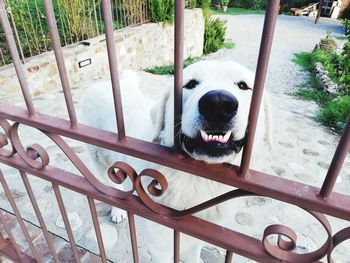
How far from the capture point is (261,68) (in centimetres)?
74

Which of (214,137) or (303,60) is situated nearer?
(214,137)

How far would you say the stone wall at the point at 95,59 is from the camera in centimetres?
492

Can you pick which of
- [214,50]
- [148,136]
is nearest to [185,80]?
[148,136]

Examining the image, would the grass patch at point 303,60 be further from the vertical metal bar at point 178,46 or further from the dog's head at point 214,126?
the vertical metal bar at point 178,46

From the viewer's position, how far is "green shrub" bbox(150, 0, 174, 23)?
879 cm

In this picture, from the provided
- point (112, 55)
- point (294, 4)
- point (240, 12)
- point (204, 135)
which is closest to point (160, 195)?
point (204, 135)

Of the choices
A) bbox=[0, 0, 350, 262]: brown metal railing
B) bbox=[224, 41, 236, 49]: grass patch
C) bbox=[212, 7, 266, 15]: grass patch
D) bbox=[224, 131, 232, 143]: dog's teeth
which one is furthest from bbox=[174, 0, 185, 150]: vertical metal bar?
bbox=[212, 7, 266, 15]: grass patch

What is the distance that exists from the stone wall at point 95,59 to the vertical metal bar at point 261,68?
482 centimetres

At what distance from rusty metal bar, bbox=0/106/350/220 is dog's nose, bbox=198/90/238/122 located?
0.17m

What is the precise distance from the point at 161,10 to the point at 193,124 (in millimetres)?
8833

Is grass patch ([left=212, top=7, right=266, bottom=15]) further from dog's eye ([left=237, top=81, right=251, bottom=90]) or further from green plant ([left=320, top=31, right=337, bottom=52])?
dog's eye ([left=237, top=81, right=251, bottom=90])

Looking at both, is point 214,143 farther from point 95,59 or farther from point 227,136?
point 95,59

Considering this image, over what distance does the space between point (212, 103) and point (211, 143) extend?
21 centimetres

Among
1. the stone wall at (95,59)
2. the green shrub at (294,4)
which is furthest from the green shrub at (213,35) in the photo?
the green shrub at (294,4)
